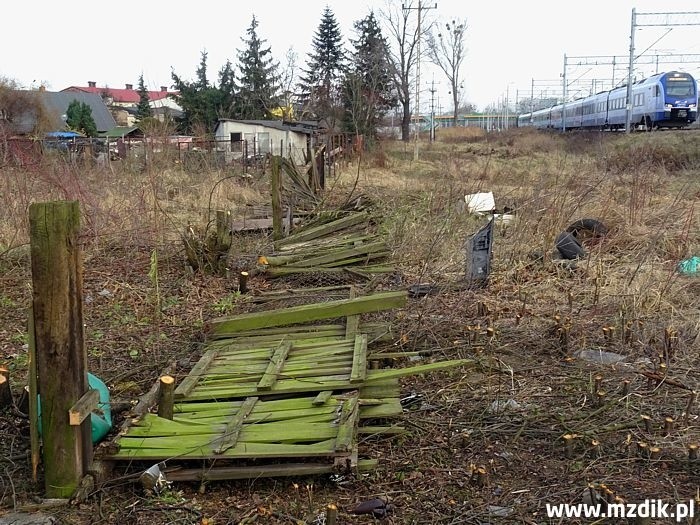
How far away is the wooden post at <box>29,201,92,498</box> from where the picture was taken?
283 cm

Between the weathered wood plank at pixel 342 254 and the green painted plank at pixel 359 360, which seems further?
the weathered wood plank at pixel 342 254

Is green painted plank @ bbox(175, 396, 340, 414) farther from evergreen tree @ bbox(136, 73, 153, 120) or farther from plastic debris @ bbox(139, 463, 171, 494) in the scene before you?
evergreen tree @ bbox(136, 73, 153, 120)

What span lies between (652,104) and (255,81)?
1255 inches

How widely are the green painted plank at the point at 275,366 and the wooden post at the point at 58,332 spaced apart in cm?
125

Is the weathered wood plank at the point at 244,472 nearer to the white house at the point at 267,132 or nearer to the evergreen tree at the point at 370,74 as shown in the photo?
the white house at the point at 267,132

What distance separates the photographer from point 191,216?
35.0ft

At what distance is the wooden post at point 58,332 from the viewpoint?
9.30 feet

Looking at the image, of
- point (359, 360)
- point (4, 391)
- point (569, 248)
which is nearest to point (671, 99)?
point (569, 248)

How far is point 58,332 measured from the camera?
9.40 ft

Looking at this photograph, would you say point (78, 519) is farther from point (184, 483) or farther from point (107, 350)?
point (107, 350)

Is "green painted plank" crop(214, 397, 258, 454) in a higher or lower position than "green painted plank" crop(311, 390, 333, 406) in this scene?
lower

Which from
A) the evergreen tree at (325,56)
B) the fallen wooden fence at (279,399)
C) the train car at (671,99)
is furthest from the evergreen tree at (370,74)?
the fallen wooden fence at (279,399)

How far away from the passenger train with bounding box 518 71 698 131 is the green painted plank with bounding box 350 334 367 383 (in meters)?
23.9

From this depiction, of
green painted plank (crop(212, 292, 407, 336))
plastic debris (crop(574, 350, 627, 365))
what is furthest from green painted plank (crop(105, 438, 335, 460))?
plastic debris (crop(574, 350, 627, 365))
